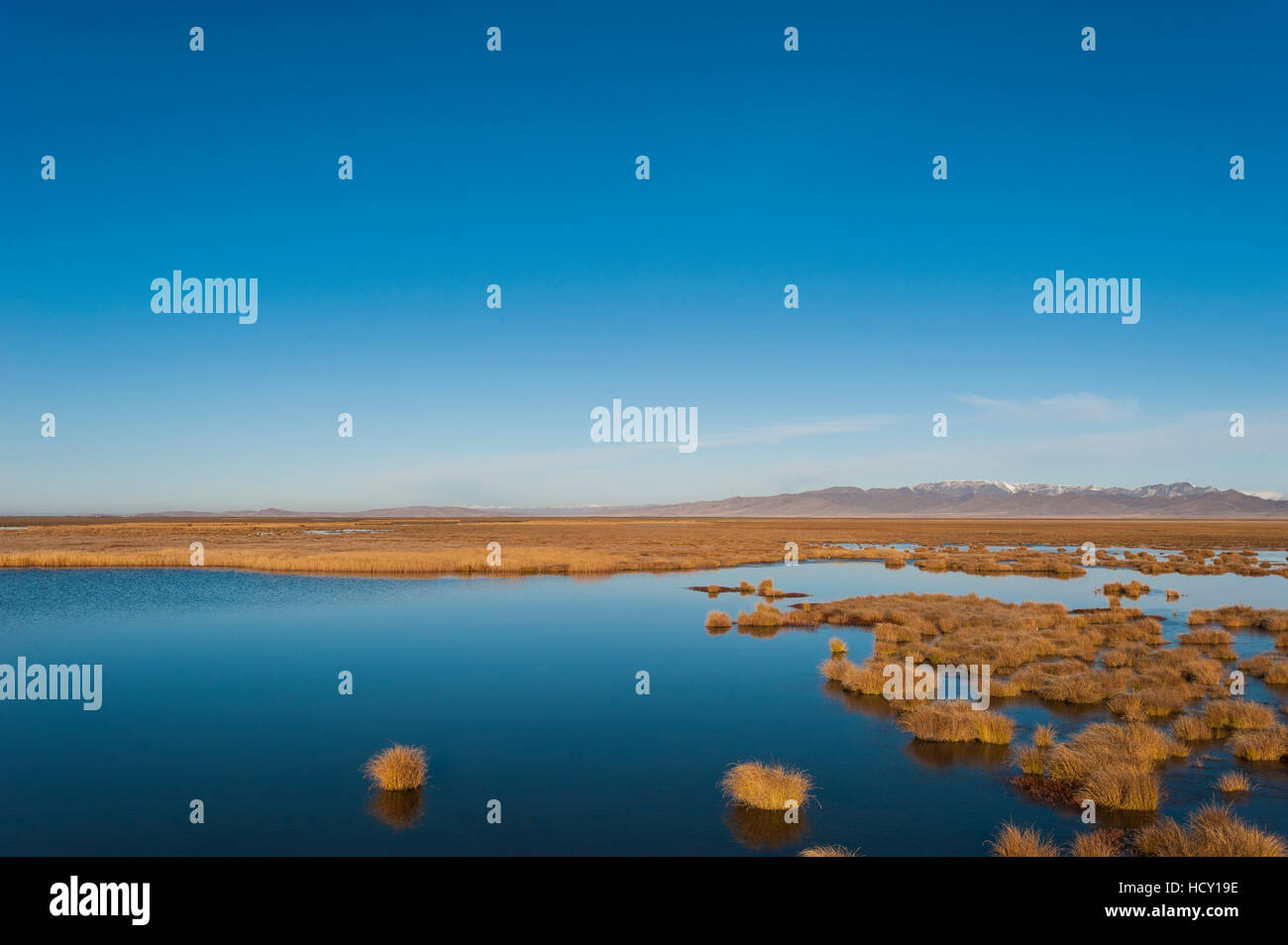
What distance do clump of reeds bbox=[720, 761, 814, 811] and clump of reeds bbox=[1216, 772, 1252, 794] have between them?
6711 mm

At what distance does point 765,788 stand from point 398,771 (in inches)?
253

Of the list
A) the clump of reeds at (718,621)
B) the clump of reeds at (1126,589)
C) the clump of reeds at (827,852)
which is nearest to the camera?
the clump of reeds at (827,852)

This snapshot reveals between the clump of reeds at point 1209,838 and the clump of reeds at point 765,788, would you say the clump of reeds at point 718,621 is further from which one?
the clump of reeds at point 1209,838

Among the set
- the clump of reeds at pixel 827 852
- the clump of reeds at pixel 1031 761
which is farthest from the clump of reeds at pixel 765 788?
the clump of reeds at pixel 1031 761

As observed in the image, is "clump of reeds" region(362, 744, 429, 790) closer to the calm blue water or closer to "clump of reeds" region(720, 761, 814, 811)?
Result: the calm blue water

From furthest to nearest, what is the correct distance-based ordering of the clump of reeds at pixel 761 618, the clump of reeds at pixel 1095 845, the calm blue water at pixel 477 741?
the clump of reeds at pixel 761 618 < the calm blue water at pixel 477 741 < the clump of reeds at pixel 1095 845

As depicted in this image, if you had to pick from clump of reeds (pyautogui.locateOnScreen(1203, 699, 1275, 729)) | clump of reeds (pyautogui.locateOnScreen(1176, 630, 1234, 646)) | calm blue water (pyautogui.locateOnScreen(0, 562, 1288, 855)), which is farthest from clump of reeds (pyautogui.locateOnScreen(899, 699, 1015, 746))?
clump of reeds (pyautogui.locateOnScreen(1176, 630, 1234, 646))

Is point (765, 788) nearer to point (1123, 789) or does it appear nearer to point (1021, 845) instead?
point (1021, 845)

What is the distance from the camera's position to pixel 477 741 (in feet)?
52.9

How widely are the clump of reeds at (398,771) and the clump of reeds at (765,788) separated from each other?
549cm

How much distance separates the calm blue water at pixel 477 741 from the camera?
37.4 ft
